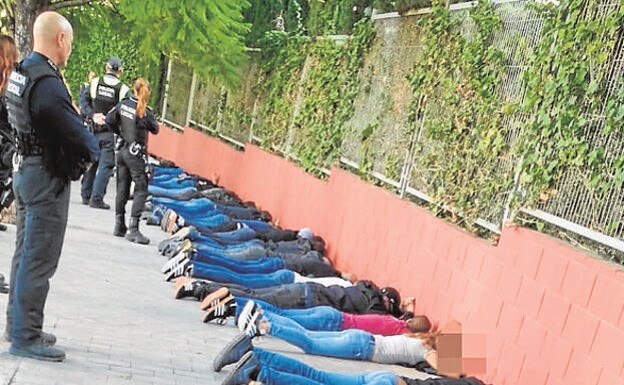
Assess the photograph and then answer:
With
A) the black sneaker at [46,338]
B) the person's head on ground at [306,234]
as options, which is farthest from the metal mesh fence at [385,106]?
the black sneaker at [46,338]

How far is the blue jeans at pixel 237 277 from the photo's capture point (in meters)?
8.68

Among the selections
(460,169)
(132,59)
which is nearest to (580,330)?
(460,169)

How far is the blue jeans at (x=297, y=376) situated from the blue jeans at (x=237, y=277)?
2.99 m

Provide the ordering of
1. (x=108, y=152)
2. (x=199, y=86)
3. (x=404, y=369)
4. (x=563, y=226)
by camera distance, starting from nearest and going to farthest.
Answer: (x=563, y=226) < (x=404, y=369) < (x=108, y=152) < (x=199, y=86)

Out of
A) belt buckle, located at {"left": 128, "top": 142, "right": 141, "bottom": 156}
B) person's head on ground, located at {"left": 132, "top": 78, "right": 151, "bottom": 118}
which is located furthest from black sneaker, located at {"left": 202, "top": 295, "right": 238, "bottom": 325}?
person's head on ground, located at {"left": 132, "top": 78, "right": 151, "bottom": 118}

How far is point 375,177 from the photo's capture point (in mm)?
10570

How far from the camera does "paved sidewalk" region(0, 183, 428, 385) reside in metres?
5.50

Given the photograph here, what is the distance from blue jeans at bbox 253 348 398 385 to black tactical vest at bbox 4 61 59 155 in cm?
186

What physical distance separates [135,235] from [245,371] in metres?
5.81

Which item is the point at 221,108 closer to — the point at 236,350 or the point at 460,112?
the point at 460,112

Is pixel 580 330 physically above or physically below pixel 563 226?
below

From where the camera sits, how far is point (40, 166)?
5402 mm

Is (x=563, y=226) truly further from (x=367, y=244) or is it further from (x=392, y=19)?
(x=392, y=19)

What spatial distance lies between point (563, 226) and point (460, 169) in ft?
6.45
